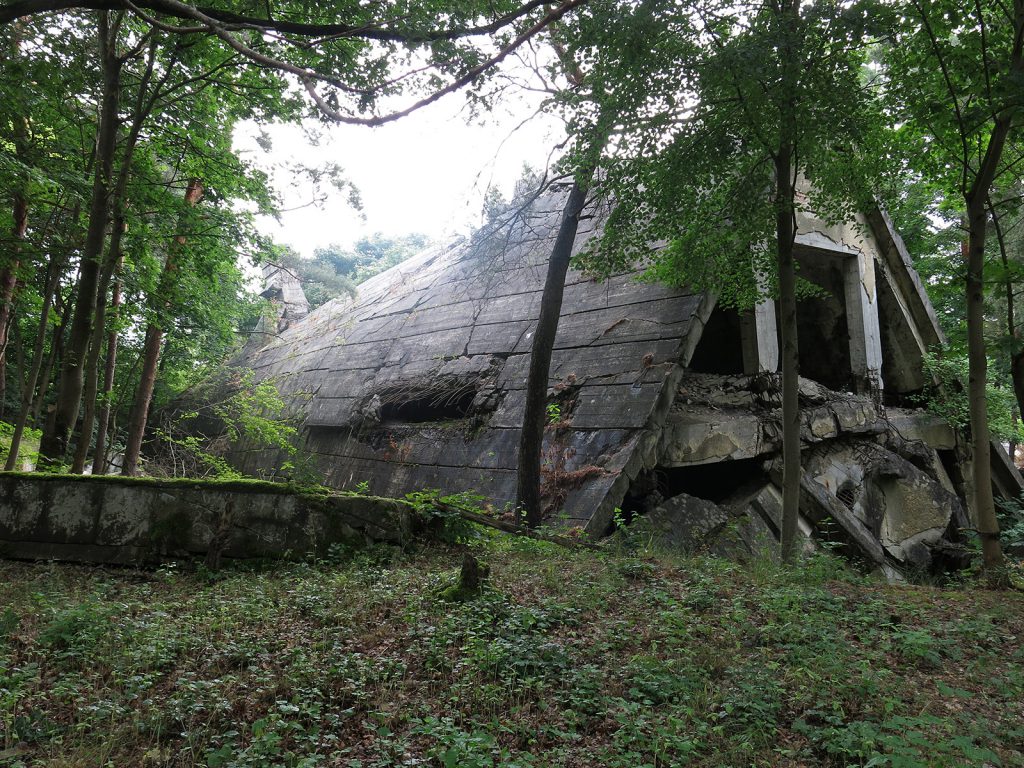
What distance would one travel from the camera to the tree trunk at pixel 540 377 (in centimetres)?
692

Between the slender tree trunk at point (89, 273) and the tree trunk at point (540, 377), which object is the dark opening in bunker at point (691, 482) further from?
the slender tree trunk at point (89, 273)

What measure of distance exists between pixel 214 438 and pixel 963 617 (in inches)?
552

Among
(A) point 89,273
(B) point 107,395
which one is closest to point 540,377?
(A) point 89,273

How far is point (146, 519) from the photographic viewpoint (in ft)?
16.4

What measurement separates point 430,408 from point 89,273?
486 cm

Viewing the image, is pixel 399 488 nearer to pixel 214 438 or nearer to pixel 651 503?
pixel 651 503

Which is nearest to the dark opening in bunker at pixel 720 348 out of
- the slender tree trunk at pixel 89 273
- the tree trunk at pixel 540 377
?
the tree trunk at pixel 540 377

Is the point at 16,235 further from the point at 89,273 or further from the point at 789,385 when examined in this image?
the point at 789,385

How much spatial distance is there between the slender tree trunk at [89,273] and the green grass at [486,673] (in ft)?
6.81

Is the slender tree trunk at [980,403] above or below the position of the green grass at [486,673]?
above

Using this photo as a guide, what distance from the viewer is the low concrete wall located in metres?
4.92

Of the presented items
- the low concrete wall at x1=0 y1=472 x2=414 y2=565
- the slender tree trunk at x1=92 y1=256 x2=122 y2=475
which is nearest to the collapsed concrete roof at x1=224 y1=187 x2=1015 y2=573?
the low concrete wall at x1=0 y1=472 x2=414 y2=565

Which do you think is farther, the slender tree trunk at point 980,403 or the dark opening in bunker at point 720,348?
the dark opening in bunker at point 720,348

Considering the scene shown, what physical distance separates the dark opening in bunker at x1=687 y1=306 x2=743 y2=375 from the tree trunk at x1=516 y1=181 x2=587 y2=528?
4847 millimetres
